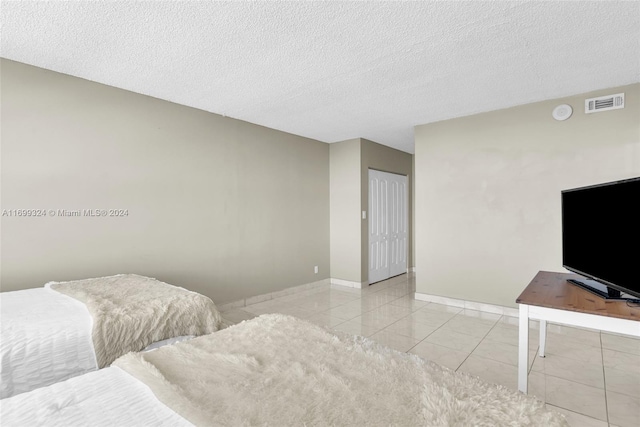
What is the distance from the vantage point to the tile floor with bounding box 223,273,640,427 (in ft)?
7.05

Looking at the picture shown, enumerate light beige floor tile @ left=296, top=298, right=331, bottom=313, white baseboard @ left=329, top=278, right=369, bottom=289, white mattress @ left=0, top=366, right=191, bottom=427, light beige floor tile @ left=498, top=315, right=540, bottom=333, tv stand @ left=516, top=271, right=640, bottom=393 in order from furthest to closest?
white baseboard @ left=329, top=278, right=369, bottom=289
light beige floor tile @ left=296, top=298, right=331, bottom=313
light beige floor tile @ left=498, top=315, right=540, bottom=333
tv stand @ left=516, top=271, right=640, bottom=393
white mattress @ left=0, top=366, right=191, bottom=427

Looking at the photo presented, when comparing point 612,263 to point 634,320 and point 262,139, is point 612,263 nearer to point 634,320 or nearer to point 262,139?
point 634,320

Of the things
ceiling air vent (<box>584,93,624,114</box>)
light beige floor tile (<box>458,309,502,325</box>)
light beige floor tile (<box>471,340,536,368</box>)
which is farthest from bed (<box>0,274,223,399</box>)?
ceiling air vent (<box>584,93,624,114</box>)

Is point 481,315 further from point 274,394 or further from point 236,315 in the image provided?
point 274,394

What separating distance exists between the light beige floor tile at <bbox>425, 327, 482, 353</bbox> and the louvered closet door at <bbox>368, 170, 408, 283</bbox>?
2342 mm

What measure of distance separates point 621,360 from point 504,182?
6.71 feet

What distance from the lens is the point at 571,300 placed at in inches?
70.6

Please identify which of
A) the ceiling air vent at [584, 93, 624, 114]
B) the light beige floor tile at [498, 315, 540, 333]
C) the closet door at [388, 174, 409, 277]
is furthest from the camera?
the closet door at [388, 174, 409, 277]

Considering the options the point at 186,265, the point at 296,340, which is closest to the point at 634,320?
the point at 296,340

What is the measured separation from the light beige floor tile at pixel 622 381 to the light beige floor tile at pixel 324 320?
90.4 inches

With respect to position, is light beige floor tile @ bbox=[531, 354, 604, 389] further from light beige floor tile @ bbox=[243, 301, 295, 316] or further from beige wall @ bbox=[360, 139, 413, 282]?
beige wall @ bbox=[360, 139, 413, 282]

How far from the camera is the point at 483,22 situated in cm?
214

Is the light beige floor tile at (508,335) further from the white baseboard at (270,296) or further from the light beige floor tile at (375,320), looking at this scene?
the white baseboard at (270,296)

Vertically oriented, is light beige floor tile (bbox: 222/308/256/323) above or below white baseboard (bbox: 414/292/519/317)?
below
